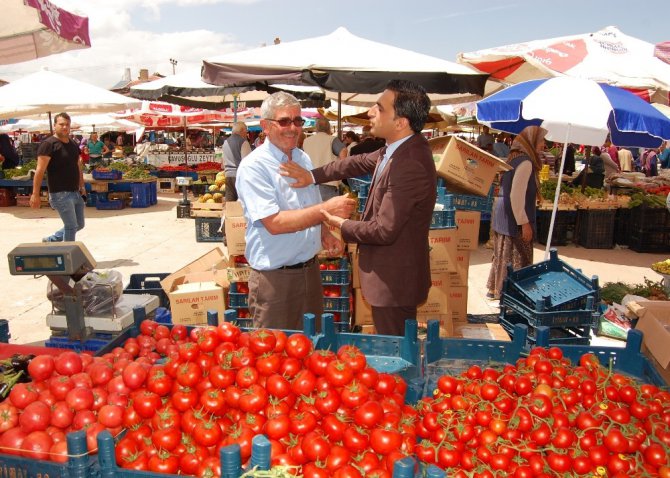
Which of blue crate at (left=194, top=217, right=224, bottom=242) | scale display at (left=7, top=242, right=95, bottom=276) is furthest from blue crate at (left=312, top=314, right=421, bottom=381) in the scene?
blue crate at (left=194, top=217, right=224, bottom=242)

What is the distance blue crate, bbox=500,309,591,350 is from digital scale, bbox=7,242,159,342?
3.11m

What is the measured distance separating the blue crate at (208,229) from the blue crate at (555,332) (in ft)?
20.2

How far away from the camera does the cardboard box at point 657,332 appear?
127 inches

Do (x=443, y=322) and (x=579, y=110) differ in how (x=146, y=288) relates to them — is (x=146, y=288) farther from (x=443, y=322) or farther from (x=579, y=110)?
(x=579, y=110)

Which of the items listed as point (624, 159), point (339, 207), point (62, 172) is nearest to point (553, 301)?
point (339, 207)

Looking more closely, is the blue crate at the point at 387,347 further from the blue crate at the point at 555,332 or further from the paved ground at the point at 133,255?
the paved ground at the point at 133,255

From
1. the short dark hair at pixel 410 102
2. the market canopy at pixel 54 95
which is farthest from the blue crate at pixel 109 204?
the short dark hair at pixel 410 102

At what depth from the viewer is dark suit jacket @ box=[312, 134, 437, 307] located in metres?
3.01

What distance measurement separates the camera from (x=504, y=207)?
620 cm

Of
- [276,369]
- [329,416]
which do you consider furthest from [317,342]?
[329,416]

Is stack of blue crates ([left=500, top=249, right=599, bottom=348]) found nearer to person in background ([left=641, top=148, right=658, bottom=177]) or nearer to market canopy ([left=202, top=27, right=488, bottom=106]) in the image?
market canopy ([left=202, top=27, right=488, bottom=106])

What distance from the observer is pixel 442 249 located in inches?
204

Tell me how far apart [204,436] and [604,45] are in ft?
24.8

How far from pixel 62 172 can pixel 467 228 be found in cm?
584
